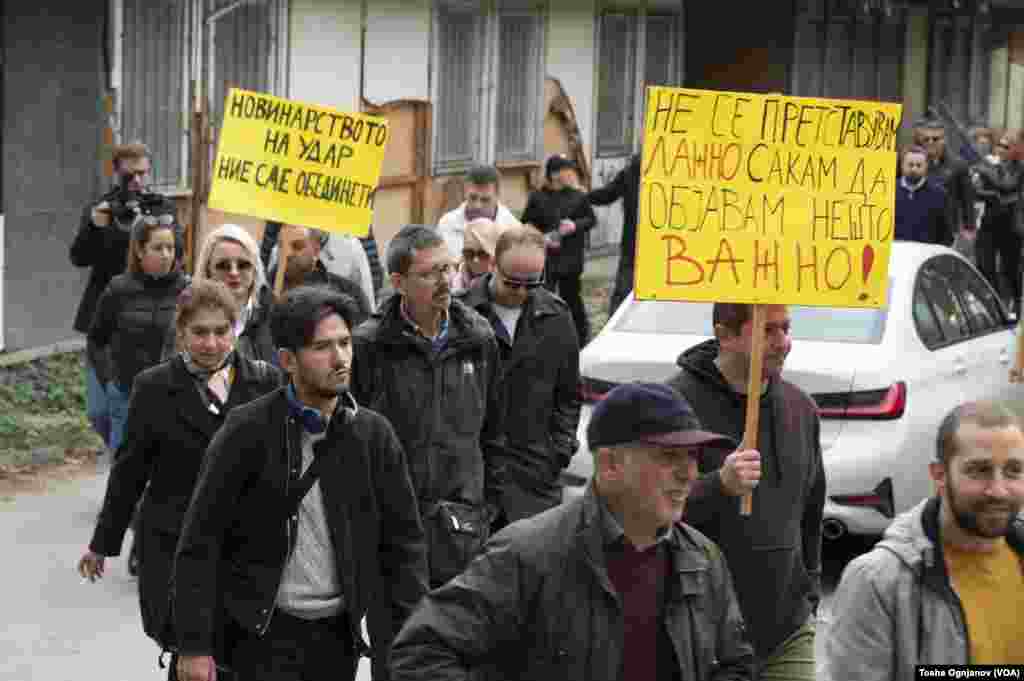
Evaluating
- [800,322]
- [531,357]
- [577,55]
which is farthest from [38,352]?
[577,55]

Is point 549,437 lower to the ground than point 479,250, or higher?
lower

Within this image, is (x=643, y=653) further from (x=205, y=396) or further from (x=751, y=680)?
(x=205, y=396)

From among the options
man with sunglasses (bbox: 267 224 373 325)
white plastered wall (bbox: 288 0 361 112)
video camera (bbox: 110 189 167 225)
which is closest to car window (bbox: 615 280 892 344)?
man with sunglasses (bbox: 267 224 373 325)

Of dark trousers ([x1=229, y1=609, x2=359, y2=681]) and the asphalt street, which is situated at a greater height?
dark trousers ([x1=229, y1=609, x2=359, y2=681])

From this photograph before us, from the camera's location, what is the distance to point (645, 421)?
4.88 metres

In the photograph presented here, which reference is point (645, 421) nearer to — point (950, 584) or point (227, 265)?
point (950, 584)

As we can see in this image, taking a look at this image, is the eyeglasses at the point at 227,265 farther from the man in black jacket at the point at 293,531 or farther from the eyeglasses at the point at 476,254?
the man in black jacket at the point at 293,531

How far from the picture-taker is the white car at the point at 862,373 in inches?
425

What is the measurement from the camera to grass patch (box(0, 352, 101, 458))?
1440 centimetres

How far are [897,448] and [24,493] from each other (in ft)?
16.8

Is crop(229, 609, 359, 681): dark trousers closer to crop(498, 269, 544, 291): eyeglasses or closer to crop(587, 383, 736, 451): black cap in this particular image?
crop(587, 383, 736, 451): black cap

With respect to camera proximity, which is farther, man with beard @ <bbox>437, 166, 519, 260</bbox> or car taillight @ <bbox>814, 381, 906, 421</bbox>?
man with beard @ <bbox>437, 166, 519, 260</bbox>

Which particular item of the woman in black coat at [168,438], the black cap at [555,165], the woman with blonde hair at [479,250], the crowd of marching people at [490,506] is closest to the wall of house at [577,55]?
the black cap at [555,165]

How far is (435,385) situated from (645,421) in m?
3.19
